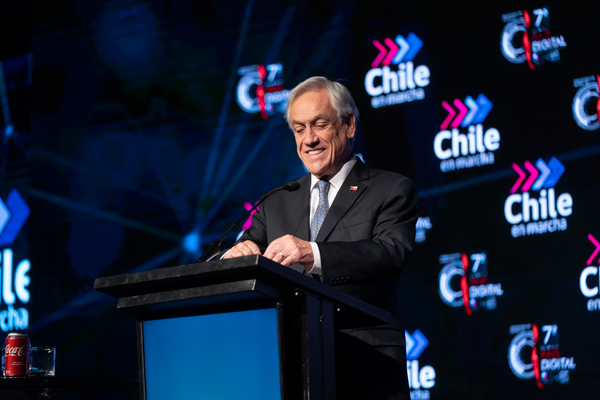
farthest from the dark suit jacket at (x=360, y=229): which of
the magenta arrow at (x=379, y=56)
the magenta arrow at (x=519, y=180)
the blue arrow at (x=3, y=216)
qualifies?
the blue arrow at (x=3, y=216)

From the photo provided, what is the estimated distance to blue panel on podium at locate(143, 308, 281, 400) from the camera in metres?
1.55

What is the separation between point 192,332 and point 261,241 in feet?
2.37

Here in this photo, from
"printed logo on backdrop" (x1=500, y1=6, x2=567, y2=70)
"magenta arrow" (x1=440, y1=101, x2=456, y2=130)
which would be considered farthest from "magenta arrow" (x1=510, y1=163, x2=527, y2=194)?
"printed logo on backdrop" (x1=500, y1=6, x2=567, y2=70)

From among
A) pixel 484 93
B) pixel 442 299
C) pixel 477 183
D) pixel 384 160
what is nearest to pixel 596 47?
pixel 484 93

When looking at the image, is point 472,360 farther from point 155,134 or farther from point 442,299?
point 155,134

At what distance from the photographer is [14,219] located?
5.44 metres

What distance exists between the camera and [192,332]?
1.63 meters

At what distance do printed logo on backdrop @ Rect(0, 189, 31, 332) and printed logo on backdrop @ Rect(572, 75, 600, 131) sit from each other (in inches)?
157

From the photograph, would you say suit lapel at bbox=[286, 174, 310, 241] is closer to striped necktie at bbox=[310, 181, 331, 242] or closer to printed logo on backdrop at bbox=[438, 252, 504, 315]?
striped necktie at bbox=[310, 181, 331, 242]

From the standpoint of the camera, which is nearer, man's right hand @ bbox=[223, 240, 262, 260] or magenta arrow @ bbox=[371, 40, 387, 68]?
man's right hand @ bbox=[223, 240, 262, 260]

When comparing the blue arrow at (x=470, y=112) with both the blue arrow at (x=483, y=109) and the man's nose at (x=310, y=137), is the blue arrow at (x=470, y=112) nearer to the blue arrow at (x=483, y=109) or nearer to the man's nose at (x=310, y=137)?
the blue arrow at (x=483, y=109)

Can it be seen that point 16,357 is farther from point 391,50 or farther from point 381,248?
point 391,50

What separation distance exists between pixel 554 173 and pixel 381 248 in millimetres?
2277

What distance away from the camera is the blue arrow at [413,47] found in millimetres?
4270
